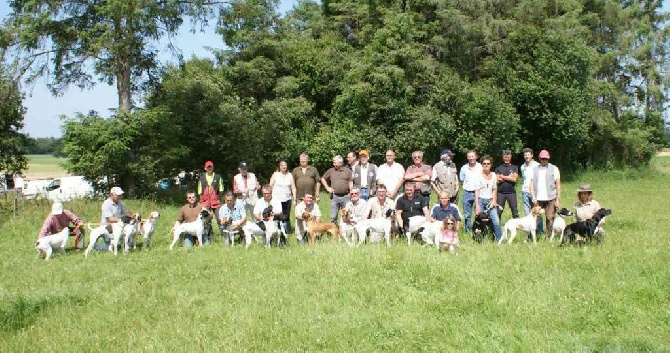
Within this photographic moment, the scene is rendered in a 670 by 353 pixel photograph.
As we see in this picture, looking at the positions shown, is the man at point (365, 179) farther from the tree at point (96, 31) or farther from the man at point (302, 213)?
the tree at point (96, 31)

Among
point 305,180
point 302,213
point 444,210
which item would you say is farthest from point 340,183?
point 444,210

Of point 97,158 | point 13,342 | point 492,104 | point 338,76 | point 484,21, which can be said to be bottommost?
point 13,342

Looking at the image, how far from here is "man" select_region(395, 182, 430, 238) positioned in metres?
9.90

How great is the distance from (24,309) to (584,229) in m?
8.12

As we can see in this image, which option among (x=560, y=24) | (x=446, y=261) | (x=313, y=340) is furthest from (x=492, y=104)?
(x=313, y=340)

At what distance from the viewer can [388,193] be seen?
1062 cm

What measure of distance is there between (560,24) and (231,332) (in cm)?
2751

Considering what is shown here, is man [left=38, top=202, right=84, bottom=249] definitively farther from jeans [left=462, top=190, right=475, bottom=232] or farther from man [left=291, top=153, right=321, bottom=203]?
jeans [left=462, top=190, right=475, bottom=232]

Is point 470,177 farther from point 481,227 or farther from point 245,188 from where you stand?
point 245,188

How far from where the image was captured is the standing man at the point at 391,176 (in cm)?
1059

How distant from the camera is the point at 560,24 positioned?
28469 millimetres

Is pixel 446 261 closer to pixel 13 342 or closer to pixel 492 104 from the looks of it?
pixel 13 342

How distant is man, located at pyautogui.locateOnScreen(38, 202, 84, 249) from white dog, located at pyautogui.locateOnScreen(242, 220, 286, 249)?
3.41 m

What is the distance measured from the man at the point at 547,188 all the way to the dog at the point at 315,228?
3708 mm
